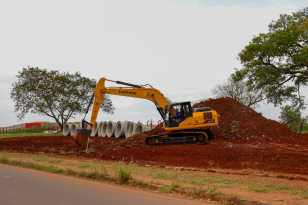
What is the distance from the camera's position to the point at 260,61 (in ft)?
85.0

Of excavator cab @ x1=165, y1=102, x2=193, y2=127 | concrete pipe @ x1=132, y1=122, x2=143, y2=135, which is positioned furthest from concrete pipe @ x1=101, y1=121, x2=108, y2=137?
excavator cab @ x1=165, y1=102, x2=193, y2=127

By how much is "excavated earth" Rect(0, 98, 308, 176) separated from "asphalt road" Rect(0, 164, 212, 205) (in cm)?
494

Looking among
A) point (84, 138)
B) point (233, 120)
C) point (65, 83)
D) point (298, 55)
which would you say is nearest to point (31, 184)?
point (84, 138)

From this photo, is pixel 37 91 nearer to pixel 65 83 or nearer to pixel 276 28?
pixel 65 83

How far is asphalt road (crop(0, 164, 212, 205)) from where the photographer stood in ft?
18.8

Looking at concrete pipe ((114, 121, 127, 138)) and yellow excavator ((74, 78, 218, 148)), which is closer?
yellow excavator ((74, 78, 218, 148))

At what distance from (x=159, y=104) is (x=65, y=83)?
2951cm

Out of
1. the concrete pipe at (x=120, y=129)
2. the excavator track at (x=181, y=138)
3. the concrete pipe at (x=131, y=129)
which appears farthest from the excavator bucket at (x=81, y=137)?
the concrete pipe at (x=120, y=129)

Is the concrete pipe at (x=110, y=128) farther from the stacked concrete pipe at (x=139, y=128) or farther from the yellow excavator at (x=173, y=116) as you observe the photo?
the yellow excavator at (x=173, y=116)

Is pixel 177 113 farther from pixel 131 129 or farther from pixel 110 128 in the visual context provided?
pixel 110 128

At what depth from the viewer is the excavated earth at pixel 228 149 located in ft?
38.5

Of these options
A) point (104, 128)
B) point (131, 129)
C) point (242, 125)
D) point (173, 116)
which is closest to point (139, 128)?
point (131, 129)

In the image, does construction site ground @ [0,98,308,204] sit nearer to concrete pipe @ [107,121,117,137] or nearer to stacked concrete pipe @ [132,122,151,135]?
stacked concrete pipe @ [132,122,151,135]

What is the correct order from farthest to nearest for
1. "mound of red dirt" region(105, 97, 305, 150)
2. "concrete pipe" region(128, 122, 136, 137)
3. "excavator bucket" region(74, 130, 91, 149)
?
"concrete pipe" region(128, 122, 136, 137)
"mound of red dirt" region(105, 97, 305, 150)
"excavator bucket" region(74, 130, 91, 149)
